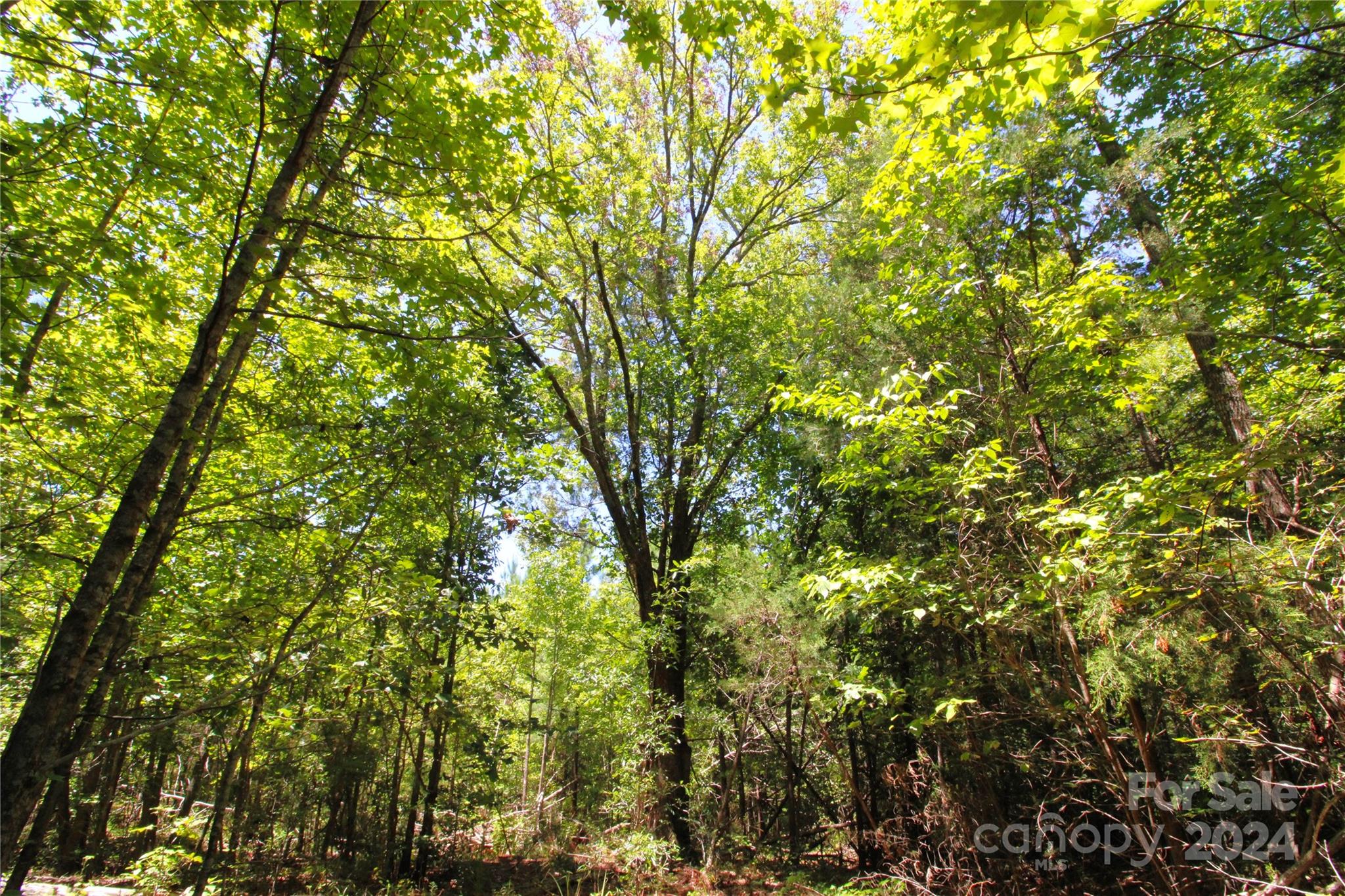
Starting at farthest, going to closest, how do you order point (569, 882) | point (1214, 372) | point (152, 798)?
point (152, 798), point (569, 882), point (1214, 372)

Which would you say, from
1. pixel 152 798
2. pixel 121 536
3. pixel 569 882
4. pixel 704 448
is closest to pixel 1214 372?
pixel 704 448

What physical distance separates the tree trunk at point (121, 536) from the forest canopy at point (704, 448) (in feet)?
0.05

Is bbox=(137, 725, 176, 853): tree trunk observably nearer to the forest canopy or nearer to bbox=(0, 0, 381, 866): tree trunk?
the forest canopy

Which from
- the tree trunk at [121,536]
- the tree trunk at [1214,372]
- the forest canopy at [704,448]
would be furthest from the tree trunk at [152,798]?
the tree trunk at [1214,372]

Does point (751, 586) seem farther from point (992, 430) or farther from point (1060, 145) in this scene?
point (1060, 145)

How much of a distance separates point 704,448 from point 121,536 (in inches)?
308

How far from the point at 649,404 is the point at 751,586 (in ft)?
14.1

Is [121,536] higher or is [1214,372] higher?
[1214,372]

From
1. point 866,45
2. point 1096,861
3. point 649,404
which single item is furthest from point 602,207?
point 1096,861

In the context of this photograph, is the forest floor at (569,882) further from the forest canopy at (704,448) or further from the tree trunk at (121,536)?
the tree trunk at (121,536)

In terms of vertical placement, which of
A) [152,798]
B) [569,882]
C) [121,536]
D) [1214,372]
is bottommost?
Answer: [569,882]

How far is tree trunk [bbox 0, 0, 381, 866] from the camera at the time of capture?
183cm

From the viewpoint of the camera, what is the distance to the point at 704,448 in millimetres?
9531

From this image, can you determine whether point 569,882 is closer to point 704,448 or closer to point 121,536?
point 704,448
